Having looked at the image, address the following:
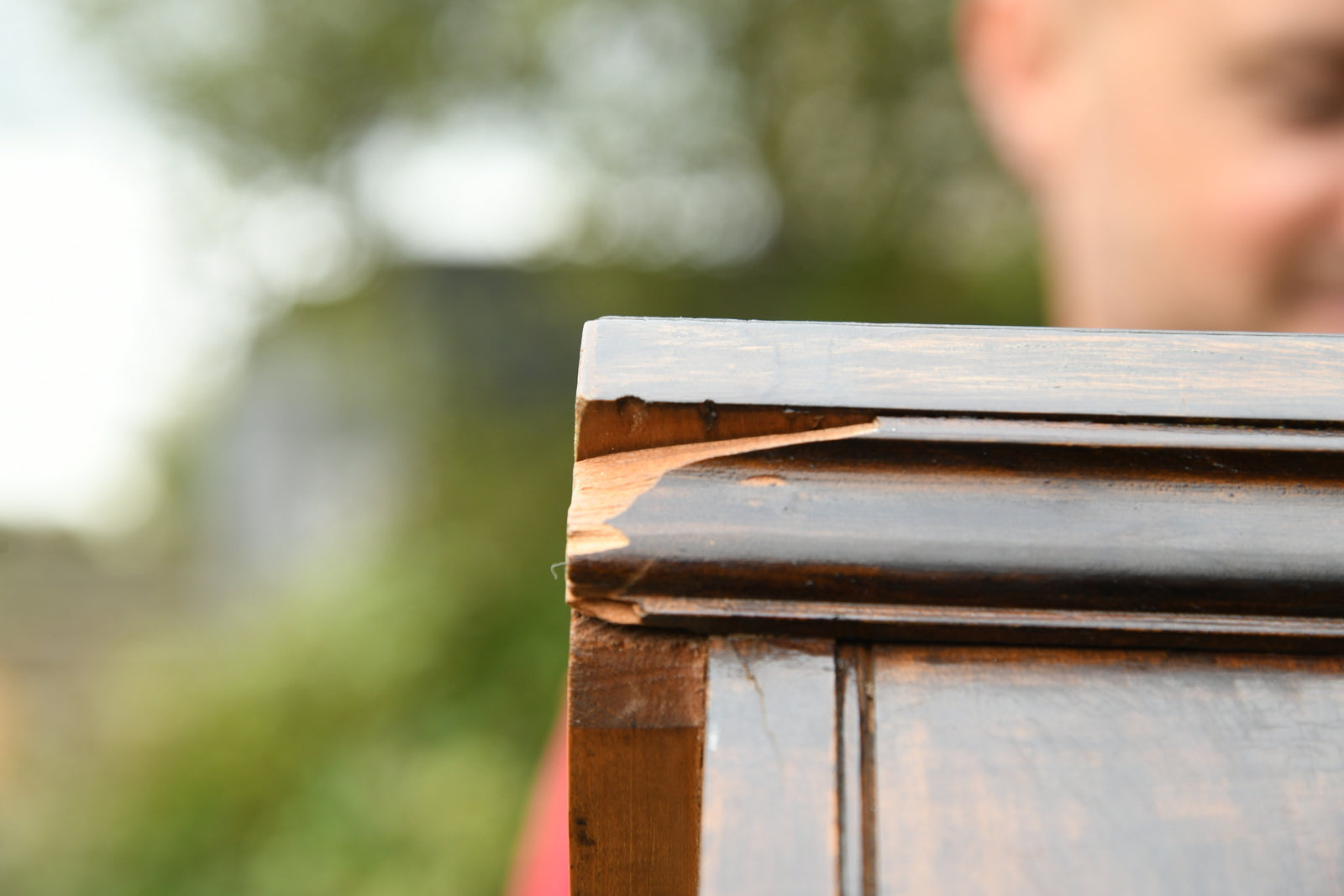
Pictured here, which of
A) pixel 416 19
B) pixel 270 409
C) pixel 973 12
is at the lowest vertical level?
pixel 973 12

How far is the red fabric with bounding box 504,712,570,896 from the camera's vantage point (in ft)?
3.22

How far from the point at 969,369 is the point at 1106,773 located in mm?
122

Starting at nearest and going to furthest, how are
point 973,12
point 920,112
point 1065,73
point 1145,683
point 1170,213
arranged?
point 1145,683, point 1170,213, point 1065,73, point 973,12, point 920,112

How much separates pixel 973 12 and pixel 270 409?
3451mm

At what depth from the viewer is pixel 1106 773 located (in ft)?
0.93

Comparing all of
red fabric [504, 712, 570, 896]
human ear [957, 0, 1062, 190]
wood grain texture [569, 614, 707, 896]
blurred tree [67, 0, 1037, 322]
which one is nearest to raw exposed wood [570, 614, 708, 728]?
wood grain texture [569, 614, 707, 896]

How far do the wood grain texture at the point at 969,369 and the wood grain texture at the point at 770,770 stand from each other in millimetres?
77

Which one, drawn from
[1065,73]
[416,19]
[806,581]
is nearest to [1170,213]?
[1065,73]

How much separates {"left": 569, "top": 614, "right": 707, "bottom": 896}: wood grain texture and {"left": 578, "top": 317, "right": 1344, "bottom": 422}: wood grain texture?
8 centimetres

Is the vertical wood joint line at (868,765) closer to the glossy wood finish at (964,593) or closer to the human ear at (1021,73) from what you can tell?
the glossy wood finish at (964,593)

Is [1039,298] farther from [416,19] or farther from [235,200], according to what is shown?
[235,200]

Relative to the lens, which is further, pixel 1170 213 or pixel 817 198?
pixel 817 198

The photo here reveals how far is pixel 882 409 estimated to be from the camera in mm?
307

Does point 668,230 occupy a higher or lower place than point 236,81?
lower
